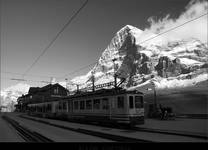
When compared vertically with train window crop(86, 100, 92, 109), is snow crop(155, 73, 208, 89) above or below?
above

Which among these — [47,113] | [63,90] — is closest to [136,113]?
[47,113]

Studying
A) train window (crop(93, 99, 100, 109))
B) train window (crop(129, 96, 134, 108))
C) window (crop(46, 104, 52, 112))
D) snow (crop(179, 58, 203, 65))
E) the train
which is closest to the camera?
the train

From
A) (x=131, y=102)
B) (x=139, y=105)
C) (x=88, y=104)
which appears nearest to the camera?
(x=131, y=102)

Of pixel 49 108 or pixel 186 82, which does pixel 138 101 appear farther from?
pixel 186 82

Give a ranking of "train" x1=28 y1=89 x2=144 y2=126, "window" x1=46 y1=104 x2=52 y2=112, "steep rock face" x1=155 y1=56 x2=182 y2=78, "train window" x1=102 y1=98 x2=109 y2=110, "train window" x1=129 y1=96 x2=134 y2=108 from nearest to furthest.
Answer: "train" x1=28 y1=89 x2=144 y2=126 → "train window" x1=129 y1=96 x2=134 y2=108 → "train window" x1=102 y1=98 x2=109 y2=110 → "window" x1=46 y1=104 x2=52 y2=112 → "steep rock face" x1=155 y1=56 x2=182 y2=78

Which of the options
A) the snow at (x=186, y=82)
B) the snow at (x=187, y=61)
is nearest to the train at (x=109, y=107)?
the snow at (x=186, y=82)

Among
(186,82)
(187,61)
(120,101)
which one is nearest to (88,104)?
(120,101)

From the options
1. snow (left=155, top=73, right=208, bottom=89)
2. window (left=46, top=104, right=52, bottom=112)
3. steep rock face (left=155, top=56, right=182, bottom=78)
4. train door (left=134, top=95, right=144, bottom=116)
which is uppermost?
steep rock face (left=155, top=56, right=182, bottom=78)

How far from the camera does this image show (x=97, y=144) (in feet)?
5.52

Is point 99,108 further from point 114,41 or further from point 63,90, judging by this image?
point 63,90

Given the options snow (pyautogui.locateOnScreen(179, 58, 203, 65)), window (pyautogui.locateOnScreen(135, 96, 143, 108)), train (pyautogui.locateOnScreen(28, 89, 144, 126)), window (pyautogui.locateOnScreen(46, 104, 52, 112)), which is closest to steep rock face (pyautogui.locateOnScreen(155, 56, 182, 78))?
snow (pyautogui.locateOnScreen(179, 58, 203, 65))

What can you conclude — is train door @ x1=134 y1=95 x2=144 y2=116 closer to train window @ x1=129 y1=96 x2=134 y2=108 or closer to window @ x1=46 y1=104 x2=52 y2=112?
train window @ x1=129 y1=96 x2=134 y2=108

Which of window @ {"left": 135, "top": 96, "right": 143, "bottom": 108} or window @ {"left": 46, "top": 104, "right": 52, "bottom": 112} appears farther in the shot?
window @ {"left": 46, "top": 104, "right": 52, "bottom": 112}

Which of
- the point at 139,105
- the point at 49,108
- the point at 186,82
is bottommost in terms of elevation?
the point at 49,108
